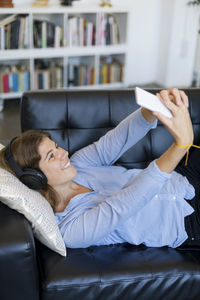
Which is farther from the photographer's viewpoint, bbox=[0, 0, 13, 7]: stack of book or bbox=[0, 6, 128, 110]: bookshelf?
bbox=[0, 6, 128, 110]: bookshelf

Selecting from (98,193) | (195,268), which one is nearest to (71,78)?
(98,193)

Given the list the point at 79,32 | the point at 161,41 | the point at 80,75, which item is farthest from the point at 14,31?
the point at 161,41

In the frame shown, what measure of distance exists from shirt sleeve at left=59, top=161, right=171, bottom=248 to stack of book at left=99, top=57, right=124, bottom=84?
3.16 metres

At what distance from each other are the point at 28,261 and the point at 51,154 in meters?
0.38

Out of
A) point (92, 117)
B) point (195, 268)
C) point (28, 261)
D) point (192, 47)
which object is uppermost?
point (192, 47)

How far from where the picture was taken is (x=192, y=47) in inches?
177

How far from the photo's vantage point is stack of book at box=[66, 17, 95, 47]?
384 centimetres

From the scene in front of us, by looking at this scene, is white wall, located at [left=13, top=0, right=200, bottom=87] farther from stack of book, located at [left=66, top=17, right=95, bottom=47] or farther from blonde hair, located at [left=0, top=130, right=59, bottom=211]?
blonde hair, located at [left=0, top=130, right=59, bottom=211]

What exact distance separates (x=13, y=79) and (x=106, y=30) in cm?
117

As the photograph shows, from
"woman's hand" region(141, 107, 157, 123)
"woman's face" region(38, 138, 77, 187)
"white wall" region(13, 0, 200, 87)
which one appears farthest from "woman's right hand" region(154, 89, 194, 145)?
"white wall" region(13, 0, 200, 87)

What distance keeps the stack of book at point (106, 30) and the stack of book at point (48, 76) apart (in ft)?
1.82

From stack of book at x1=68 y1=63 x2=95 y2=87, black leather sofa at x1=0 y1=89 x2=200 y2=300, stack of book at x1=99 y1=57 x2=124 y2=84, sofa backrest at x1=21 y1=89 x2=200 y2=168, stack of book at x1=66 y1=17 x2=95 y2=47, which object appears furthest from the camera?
stack of book at x1=99 y1=57 x2=124 y2=84

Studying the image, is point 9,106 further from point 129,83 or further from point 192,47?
point 192,47

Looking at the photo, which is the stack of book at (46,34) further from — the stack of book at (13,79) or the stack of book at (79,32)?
the stack of book at (13,79)
